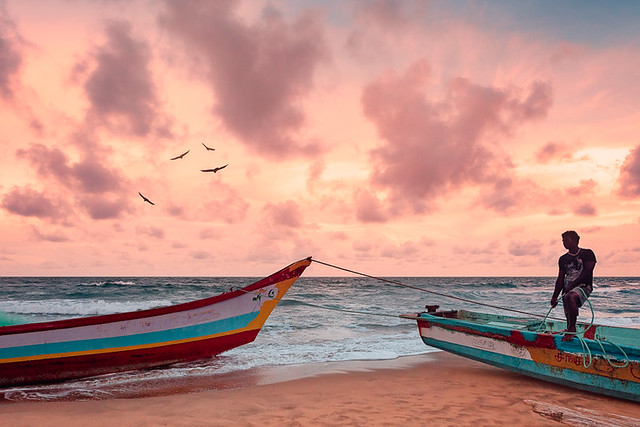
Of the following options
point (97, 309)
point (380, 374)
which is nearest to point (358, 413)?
point (380, 374)

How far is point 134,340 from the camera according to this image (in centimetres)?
825

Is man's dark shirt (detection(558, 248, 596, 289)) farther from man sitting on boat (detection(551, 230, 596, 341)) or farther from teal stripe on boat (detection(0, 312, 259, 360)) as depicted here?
teal stripe on boat (detection(0, 312, 259, 360))

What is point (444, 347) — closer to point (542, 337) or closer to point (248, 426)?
point (542, 337)

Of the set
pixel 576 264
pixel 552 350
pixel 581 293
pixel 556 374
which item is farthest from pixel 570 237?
pixel 556 374

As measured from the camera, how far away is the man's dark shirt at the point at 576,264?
23.1ft

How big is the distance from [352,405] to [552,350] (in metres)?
3.44

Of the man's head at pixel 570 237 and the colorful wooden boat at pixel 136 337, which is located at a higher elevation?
the man's head at pixel 570 237

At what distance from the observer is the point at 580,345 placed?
647 cm

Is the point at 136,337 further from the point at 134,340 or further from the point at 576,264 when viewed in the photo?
the point at 576,264

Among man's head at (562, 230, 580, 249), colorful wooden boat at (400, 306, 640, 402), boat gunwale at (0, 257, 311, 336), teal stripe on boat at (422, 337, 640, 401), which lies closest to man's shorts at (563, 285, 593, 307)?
colorful wooden boat at (400, 306, 640, 402)

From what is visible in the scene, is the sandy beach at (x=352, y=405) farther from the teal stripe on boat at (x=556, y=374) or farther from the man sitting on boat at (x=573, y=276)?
the man sitting on boat at (x=573, y=276)

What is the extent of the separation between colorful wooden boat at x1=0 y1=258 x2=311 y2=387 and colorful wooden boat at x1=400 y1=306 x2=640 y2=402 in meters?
3.31

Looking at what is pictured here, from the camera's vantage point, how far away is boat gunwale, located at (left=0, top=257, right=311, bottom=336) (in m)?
7.48

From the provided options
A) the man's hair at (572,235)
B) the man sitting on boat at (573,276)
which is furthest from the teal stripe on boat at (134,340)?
the man's hair at (572,235)
